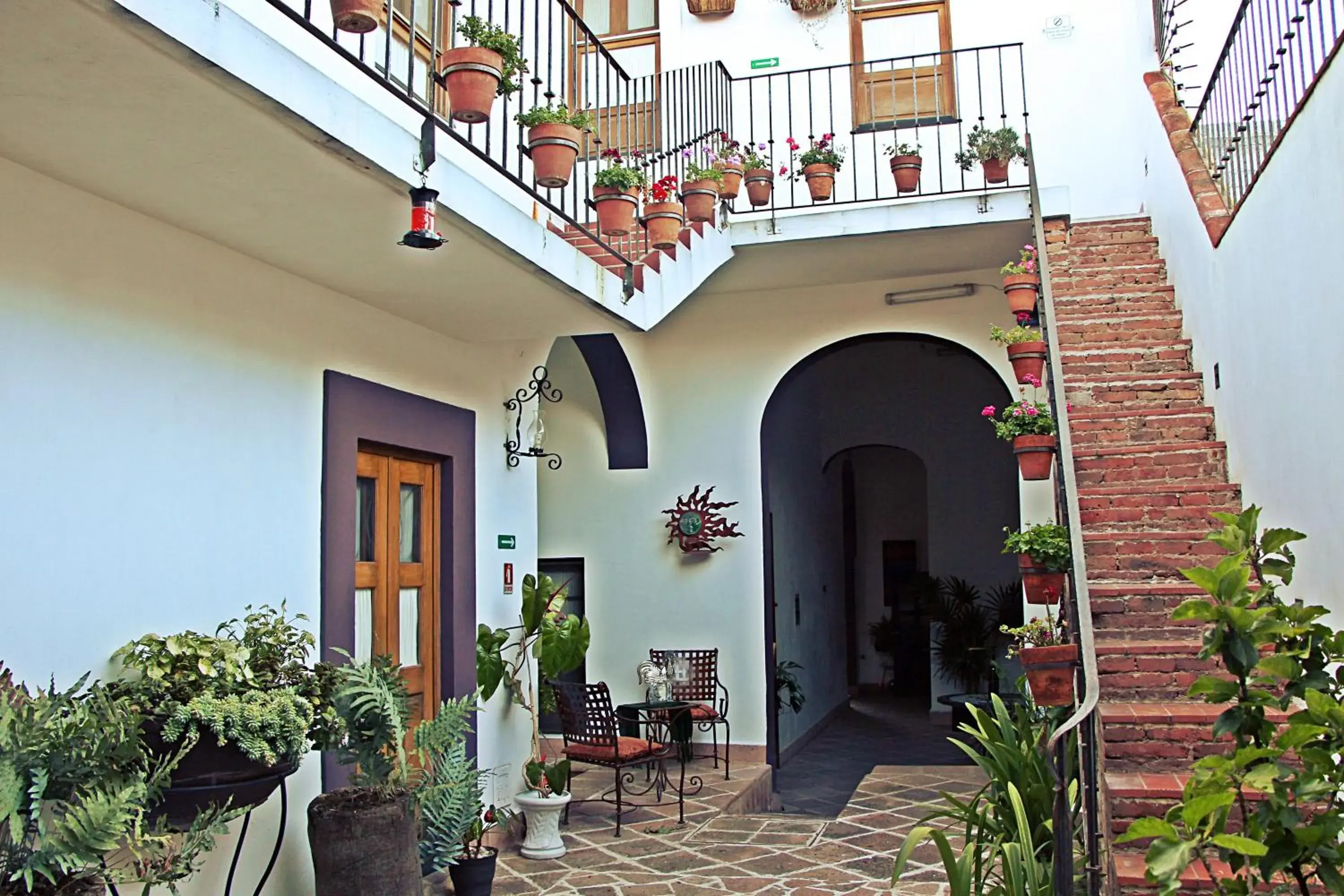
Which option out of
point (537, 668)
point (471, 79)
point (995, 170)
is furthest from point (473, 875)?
point (995, 170)

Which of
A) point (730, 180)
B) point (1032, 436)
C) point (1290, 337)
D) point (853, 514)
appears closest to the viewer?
point (1290, 337)

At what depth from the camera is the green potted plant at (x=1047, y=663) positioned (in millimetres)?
4469

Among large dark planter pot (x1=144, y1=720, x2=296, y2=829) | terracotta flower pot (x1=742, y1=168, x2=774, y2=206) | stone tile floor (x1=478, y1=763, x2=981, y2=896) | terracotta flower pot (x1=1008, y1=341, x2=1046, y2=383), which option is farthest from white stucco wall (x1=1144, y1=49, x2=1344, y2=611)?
large dark planter pot (x1=144, y1=720, x2=296, y2=829)

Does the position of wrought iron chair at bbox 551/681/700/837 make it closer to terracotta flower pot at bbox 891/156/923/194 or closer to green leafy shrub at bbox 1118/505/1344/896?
terracotta flower pot at bbox 891/156/923/194

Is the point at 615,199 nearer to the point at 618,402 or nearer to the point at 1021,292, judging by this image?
the point at 1021,292

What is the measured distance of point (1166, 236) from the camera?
7320 millimetres

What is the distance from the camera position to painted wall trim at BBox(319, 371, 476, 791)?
4875 mm

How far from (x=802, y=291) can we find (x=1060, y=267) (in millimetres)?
1840

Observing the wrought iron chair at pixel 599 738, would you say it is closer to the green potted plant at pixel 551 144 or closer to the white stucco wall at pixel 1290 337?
the green potted plant at pixel 551 144

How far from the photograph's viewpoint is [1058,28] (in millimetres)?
8180

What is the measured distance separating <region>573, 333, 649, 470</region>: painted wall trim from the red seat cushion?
255 cm

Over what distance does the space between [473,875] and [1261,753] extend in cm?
355

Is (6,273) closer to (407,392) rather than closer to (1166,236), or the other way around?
(407,392)

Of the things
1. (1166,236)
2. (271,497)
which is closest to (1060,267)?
(1166,236)
